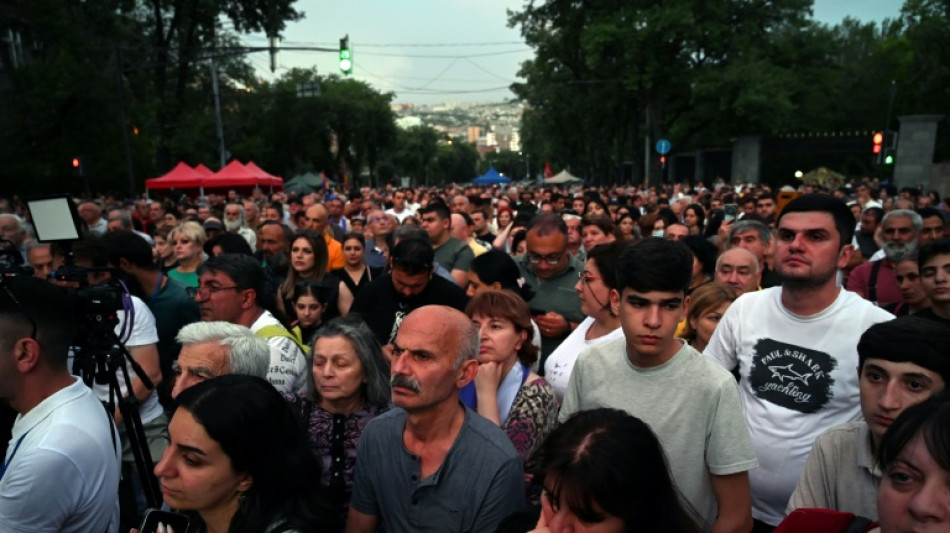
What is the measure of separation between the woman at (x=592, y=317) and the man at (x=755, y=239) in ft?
7.34

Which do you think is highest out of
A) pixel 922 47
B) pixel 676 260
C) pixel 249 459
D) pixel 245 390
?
pixel 922 47

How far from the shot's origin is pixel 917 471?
5.22 feet

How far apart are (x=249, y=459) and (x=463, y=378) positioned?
81cm

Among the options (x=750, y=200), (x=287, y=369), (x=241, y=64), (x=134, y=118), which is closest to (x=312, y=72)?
(x=241, y=64)

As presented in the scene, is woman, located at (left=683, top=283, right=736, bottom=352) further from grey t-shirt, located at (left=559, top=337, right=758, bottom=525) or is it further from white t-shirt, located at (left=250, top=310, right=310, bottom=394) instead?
white t-shirt, located at (left=250, top=310, right=310, bottom=394)

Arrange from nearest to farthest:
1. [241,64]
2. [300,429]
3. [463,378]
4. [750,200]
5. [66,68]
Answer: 1. [300,429]
2. [463,378]
3. [750,200]
4. [66,68]
5. [241,64]

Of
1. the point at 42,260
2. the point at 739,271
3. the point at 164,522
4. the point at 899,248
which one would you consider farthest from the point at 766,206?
the point at 164,522

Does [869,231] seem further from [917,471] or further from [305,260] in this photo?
[917,471]

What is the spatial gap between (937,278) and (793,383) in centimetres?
153

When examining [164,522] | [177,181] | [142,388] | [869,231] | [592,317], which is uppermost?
[177,181]

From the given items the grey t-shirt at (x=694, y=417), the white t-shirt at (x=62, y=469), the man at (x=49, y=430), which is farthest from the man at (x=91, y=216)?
the grey t-shirt at (x=694, y=417)

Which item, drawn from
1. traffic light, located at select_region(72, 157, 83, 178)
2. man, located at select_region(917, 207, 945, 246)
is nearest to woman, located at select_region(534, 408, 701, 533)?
man, located at select_region(917, 207, 945, 246)

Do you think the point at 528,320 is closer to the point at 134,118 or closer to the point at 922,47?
the point at 134,118

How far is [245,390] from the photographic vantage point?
2330mm
